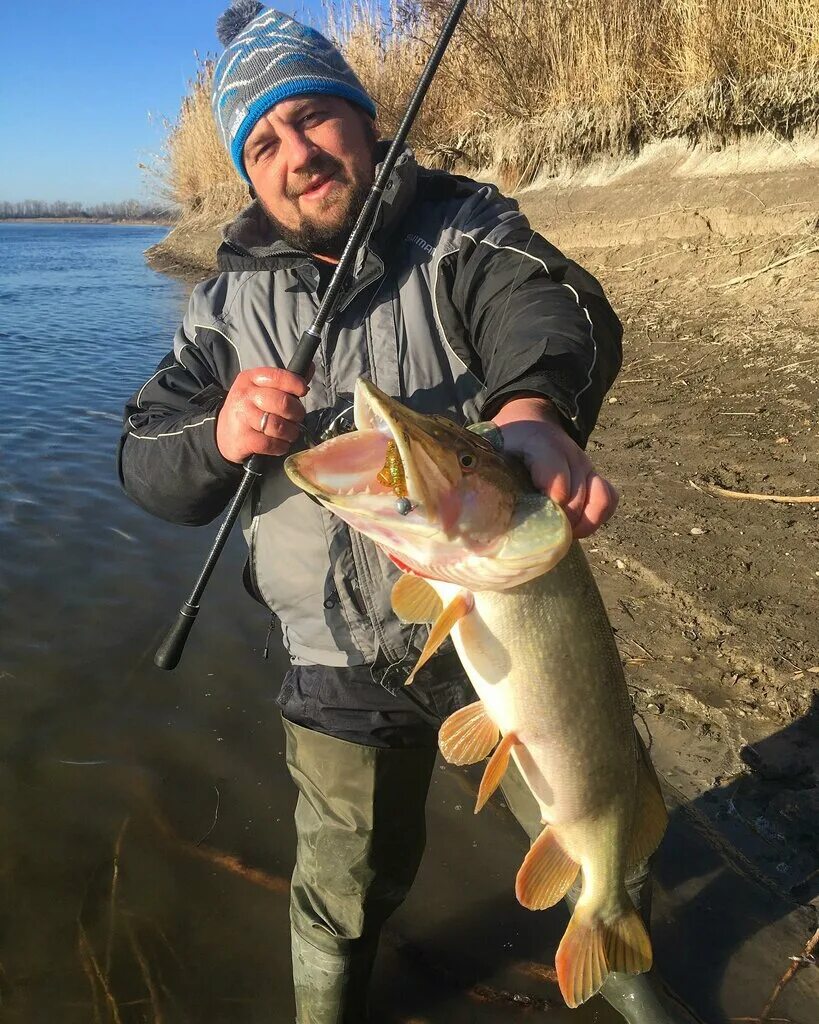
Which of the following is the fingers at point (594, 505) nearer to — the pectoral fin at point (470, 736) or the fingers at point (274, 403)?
the pectoral fin at point (470, 736)

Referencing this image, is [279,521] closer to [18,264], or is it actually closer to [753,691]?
[753,691]

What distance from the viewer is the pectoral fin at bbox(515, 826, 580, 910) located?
1963 millimetres

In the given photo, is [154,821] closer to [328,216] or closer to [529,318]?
[328,216]

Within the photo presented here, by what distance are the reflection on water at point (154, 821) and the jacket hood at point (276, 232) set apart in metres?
2.31

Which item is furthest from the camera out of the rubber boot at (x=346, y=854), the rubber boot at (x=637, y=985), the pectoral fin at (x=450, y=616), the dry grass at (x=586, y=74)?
the dry grass at (x=586, y=74)

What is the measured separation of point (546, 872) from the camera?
200cm

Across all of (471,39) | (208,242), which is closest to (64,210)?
(208,242)

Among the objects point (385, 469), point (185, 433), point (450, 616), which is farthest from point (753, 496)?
point (385, 469)

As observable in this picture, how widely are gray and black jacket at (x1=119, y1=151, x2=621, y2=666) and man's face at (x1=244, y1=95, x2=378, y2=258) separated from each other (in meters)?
0.16

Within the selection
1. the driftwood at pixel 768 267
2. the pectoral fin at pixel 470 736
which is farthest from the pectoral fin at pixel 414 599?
the driftwood at pixel 768 267

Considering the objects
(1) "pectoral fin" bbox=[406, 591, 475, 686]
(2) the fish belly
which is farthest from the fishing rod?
(2) the fish belly

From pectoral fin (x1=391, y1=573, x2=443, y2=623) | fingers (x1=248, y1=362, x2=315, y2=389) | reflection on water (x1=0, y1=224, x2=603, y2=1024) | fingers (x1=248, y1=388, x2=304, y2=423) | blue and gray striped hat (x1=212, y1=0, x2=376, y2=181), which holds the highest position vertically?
blue and gray striped hat (x1=212, y1=0, x2=376, y2=181)

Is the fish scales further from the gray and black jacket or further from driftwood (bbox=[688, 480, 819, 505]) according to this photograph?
driftwood (bbox=[688, 480, 819, 505])

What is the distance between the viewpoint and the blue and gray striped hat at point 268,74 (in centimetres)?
255
